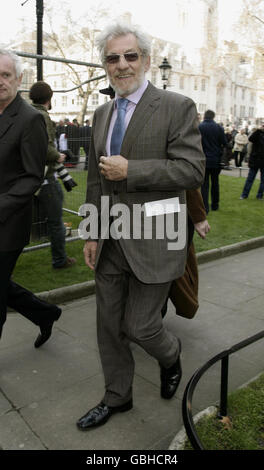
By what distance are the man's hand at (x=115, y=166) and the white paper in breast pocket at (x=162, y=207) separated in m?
0.23

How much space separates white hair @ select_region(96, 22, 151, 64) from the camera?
2.27m

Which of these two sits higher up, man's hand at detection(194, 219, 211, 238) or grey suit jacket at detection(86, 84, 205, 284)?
grey suit jacket at detection(86, 84, 205, 284)

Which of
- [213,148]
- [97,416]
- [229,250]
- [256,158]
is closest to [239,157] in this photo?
[256,158]

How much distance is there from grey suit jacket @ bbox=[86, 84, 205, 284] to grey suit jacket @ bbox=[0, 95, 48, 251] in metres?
0.54

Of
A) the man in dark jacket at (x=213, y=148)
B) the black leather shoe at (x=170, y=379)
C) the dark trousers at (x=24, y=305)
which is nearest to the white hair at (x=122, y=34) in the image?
the dark trousers at (x=24, y=305)

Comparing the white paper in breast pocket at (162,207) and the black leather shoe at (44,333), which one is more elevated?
the white paper in breast pocket at (162,207)

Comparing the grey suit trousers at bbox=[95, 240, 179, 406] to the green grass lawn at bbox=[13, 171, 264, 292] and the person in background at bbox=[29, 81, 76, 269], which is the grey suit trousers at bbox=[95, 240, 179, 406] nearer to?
the green grass lawn at bbox=[13, 171, 264, 292]

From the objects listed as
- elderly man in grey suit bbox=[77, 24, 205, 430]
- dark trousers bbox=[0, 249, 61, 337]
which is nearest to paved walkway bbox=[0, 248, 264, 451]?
elderly man in grey suit bbox=[77, 24, 205, 430]

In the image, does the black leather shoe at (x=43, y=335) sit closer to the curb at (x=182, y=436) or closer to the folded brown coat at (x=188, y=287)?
the folded brown coat at (x=188, y=287)

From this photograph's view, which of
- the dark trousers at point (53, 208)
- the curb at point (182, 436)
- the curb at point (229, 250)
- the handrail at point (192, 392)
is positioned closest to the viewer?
the handrail at point (192, 392)

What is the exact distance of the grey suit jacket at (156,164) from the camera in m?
2.22

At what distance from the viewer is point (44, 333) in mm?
3600
